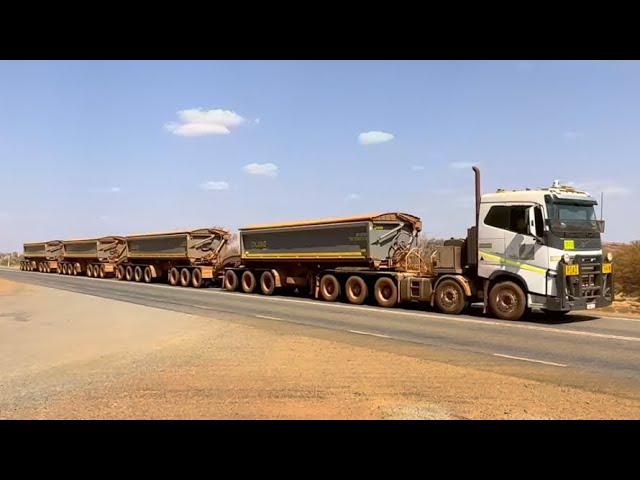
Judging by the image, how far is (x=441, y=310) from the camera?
651 inches

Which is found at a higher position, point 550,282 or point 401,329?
point 550,282

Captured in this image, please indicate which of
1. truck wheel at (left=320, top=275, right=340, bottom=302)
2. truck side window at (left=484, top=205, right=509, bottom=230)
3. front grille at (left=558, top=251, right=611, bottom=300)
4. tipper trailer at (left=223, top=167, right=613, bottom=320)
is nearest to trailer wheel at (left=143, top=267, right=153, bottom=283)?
tipper trailer at (left=223, top=167, right=613, bottom=320)

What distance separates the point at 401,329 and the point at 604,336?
4.34 metres

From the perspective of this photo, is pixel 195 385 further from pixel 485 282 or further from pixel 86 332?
pixel 485 282

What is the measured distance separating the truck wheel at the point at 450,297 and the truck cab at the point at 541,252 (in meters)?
0.76

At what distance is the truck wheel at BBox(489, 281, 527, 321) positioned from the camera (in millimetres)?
14422

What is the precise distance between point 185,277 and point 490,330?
20.4 meters

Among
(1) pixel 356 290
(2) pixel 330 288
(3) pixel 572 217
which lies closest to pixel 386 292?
(1) pixel 356 290

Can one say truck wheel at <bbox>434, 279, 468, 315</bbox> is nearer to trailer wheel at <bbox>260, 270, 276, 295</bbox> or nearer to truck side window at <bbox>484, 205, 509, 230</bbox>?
truck side window at <bbox>484, 205, 509, 230</bbox>

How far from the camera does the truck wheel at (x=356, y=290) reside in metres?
19.1

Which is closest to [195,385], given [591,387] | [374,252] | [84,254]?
[591,387]

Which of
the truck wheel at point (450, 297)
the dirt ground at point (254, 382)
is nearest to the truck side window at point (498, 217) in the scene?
the truck wheel at point (450, 297)

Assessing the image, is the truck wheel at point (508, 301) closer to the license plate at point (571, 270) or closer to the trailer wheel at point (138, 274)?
the license plate at point (571, 270)
